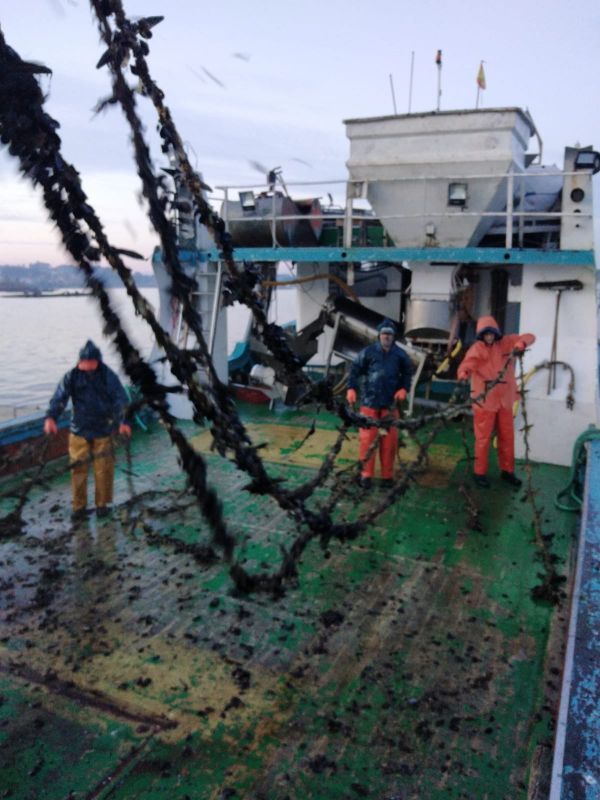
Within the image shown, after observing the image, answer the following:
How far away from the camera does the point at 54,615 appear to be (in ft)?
15.7

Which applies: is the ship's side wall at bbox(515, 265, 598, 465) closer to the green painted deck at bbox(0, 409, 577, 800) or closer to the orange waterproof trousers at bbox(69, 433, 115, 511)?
the green painted deck at bbox(0, 409, 577, 800)

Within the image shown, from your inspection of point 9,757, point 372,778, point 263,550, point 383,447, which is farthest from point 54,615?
point 383,447

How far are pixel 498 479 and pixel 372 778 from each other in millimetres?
5350

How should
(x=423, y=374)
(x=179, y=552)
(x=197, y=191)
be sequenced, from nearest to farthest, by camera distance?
(x=197, y=191)
(x=179, y=552)
(x=423, y=374)

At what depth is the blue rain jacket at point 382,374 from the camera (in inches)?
297

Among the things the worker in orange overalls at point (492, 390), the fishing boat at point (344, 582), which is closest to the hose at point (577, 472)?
the fishing boat at point (344, 582)

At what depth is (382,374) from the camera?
7.52 meters

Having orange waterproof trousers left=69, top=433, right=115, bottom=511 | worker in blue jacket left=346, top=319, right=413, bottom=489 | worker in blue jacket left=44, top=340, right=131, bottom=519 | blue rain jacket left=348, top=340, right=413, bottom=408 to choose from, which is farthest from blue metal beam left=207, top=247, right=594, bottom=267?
orange waterproof trousers left=69, top=433, right=115, bottom=511

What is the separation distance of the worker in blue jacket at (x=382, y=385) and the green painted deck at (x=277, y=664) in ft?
3.70

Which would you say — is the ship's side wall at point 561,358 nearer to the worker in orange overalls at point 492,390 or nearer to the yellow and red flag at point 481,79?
the worker in orange overalls at point 492,390

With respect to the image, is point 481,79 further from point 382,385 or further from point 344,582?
point 344,582

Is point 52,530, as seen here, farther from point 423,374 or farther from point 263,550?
point 423,374

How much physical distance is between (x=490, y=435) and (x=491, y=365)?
857 mm

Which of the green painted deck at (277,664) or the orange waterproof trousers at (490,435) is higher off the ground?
Answer: the orange waterproof trousers at (490,435)
